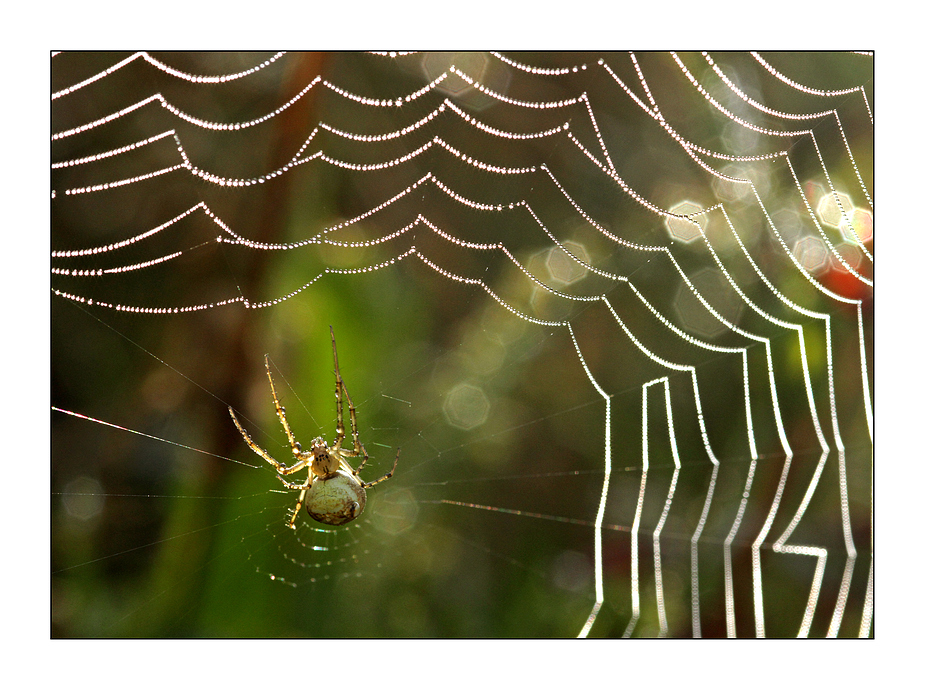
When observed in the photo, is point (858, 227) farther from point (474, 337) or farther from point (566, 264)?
point (474, 337)

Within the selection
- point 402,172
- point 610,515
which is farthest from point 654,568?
point 402,172

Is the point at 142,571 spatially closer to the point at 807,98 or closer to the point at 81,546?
the point at 81,546

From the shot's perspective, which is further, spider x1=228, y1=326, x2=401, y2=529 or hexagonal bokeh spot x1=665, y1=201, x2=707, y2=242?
hexagonal bokeh spot x1=665, y1=201, x2=707, y2=242

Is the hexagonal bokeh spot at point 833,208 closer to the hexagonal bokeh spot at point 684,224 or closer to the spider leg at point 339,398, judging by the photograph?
the hexagonal bokeh spot at point 684,224

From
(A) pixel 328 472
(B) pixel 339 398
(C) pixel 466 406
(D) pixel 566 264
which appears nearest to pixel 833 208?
(D) pixel 566 264

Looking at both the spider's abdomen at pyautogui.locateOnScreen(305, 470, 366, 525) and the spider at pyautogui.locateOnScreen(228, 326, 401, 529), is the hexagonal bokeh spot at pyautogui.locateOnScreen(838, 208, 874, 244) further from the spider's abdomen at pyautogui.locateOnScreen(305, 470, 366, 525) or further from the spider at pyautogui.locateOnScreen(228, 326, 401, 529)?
the spider's abdomen at pyautogui.locateOnScreen(305, 470, 366, 525)

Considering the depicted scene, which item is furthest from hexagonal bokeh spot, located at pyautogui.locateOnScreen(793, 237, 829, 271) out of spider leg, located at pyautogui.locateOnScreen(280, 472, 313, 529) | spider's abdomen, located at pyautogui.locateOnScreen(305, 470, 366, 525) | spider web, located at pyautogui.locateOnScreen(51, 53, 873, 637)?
spider leg, located at pyautogui.locateOnScreen(280, 472, 313, 529)

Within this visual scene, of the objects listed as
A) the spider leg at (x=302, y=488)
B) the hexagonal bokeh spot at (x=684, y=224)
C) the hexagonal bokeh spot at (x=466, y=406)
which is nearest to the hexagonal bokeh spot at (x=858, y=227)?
the hexagonal bokeh spot at (x=684, y=224)
